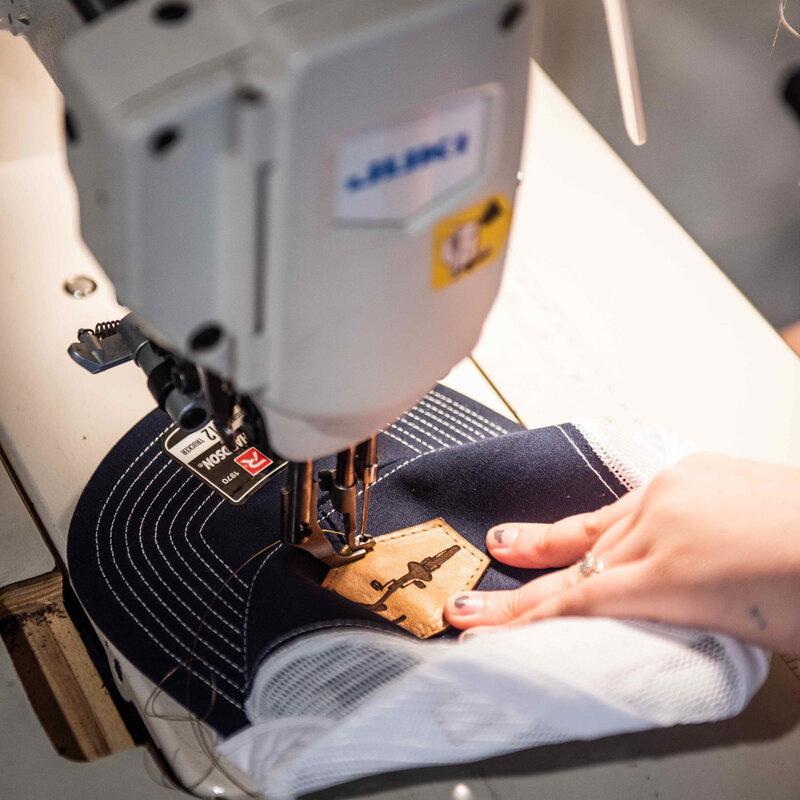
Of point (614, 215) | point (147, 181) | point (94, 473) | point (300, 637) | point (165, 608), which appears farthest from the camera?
point (614, 215)

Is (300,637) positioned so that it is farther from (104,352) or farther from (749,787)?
(749,787)

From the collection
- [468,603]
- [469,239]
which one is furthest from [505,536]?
[469,239]

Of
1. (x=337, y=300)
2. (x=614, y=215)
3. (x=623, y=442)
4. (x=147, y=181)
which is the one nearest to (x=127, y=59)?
(x=147, y=181)

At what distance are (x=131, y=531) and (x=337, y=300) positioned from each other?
571 mm

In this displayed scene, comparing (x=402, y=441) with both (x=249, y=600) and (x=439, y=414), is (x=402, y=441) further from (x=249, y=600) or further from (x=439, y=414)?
(x=249, y=600)

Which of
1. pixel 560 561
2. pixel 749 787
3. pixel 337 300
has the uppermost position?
pixel 337 300

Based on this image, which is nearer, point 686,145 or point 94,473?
point 94,473

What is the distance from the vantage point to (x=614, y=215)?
1.59m

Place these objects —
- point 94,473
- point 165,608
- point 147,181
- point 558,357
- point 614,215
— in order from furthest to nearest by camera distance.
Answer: point 614,215 < point 558,357 < point 94,473 < point 165,608 < point 147,181

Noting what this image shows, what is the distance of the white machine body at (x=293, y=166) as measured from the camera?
0.64m

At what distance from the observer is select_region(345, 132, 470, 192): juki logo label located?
69 cm

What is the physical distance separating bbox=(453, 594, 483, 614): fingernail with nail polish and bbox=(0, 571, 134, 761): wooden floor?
37cm

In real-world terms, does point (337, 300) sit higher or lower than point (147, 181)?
lower

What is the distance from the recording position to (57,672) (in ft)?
3.66
